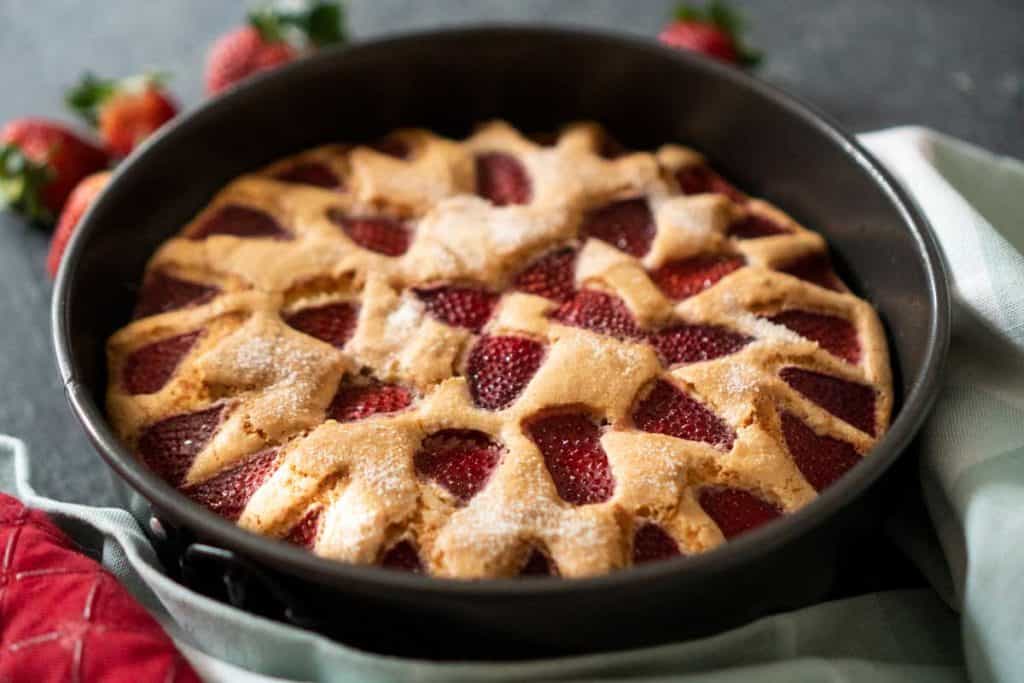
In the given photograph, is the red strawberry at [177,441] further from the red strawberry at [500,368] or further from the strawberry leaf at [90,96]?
the strawberry leaf at [90,96]

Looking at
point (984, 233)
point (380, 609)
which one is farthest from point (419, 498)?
point (984, 233)

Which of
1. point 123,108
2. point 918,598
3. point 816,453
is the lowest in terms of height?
point 918,598

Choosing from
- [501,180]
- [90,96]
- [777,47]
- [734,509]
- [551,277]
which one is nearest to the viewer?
[734,509]

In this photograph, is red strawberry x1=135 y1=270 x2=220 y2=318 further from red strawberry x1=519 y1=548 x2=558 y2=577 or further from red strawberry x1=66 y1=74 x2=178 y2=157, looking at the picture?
red strawberry x1=519 y1=548 x2=558 y2=577

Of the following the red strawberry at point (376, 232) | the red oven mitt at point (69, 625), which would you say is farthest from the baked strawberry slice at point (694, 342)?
the red oven mitt at point (69, 625)

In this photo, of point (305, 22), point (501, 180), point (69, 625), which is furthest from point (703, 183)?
point (69, 625)

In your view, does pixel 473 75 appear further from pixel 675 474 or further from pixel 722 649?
pixel 722 649

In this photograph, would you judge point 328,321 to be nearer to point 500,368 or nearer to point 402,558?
point 500,368
